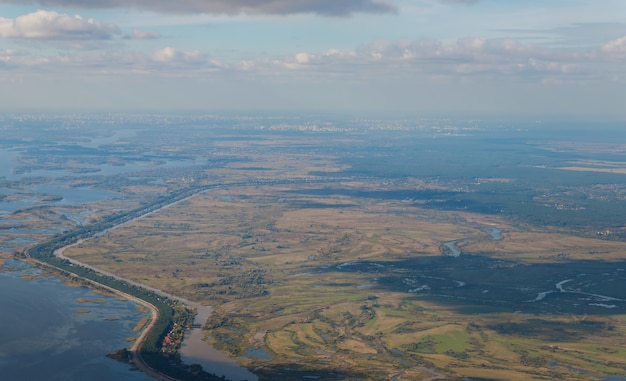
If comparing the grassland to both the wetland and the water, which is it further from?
the water

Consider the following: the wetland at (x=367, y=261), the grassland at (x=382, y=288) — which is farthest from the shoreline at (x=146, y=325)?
the grassland at (x=382, y=288)

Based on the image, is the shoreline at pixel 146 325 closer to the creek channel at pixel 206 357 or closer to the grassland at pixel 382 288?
the creek channel at pixel 206 357

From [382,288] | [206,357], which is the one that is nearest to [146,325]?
[206,357]

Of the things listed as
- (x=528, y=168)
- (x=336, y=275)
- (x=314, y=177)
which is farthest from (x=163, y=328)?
(x=528, y=168)

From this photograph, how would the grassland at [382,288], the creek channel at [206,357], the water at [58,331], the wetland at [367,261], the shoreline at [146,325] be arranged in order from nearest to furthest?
the water at [58,331] < the shoreline at [146,325] < the creek channel at [206,357] < the grassland at [382,288] < the wetland at [367,261]

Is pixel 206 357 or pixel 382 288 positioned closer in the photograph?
pixel 206 357

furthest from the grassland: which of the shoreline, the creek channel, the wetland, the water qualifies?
the water

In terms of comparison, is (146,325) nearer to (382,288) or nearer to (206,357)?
(206,357)

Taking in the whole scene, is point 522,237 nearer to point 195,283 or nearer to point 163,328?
→ point 195,283
